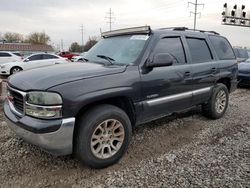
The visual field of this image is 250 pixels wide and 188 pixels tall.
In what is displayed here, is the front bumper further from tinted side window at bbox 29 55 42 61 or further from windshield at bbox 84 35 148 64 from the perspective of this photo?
tinted side window at bbox 29 55 42 61

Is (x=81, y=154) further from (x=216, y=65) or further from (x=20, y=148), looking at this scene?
(x=216, y=65)

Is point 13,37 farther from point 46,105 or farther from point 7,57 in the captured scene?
point 46,105

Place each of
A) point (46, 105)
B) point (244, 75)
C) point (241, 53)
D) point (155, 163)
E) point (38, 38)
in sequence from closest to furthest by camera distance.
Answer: point (46, 105)
point (155, 163)
point (244, 75)
point (241, 53)
point (38, 38)

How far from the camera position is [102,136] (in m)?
3.31

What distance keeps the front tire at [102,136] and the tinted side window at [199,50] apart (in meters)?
2.12

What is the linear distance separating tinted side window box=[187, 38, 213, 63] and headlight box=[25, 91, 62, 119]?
284 cm

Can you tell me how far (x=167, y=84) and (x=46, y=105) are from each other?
198cm

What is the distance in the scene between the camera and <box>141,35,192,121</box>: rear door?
12.4ft

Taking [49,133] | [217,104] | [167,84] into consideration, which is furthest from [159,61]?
[217,104]

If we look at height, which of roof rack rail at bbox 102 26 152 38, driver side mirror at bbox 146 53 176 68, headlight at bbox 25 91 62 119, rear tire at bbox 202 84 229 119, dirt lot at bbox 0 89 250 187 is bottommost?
dirt lot at bbox 0 89 250 187

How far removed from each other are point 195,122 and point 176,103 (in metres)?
1.24

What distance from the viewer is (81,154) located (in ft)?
10.2

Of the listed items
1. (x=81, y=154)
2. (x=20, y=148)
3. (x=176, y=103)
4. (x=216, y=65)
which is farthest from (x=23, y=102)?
(x=216, y=65)

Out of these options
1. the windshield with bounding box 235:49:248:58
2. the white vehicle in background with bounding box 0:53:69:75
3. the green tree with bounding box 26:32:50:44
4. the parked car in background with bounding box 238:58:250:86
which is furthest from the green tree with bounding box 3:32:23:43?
the parked car in background with bounding box 238:58:250:86
